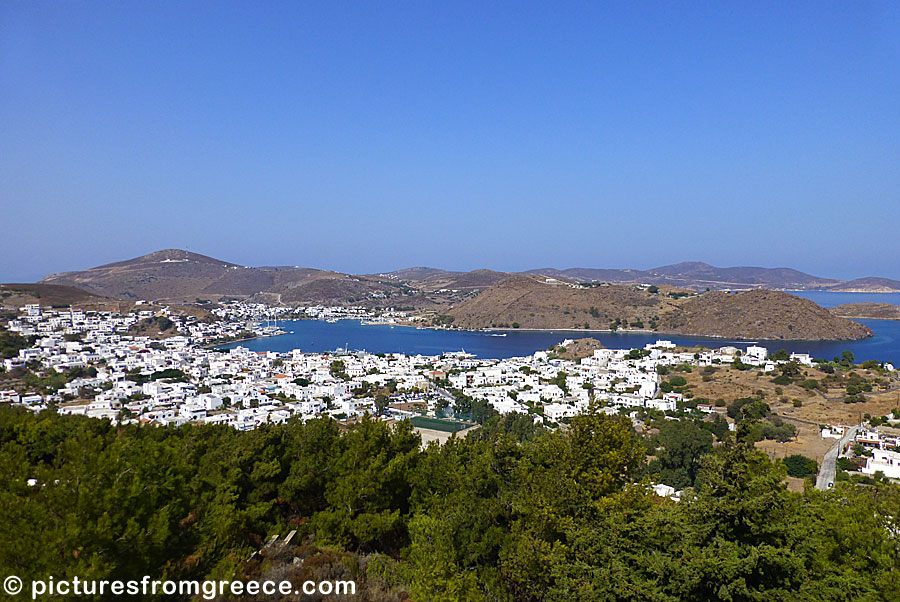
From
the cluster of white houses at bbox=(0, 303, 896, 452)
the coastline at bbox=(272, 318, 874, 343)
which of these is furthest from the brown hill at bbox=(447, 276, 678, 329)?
the cluster of white houses at bbox=(0, 303, 896, 452)

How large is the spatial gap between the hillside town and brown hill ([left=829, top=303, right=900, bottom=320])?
43691mm

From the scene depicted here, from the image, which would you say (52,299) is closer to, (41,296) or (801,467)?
(41,296)

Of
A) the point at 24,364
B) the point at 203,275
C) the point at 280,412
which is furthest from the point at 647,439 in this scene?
the point at 203,275

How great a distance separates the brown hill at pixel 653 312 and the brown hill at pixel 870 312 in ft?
61.2

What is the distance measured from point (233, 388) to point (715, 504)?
26.2 metres

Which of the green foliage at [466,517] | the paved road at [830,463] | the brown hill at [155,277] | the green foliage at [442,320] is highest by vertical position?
the brown hill at [155,277]

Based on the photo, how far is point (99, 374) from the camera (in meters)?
30.0

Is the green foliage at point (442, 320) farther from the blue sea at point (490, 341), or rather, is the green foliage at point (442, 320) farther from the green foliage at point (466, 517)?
the green foliage at point (466, 517)

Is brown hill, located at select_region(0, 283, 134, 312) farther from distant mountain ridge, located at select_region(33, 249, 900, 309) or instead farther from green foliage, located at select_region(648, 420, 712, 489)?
green foliage, located at select_region(648, 420, 712, 489)

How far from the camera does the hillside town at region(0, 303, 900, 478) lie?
21.7 m

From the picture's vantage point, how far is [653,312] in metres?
62.4

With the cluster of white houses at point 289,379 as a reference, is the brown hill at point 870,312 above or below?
above

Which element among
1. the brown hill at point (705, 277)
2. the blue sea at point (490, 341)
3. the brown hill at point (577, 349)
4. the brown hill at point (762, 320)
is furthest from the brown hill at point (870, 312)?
the brown hill at point (705, 277)

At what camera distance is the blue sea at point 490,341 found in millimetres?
46531
